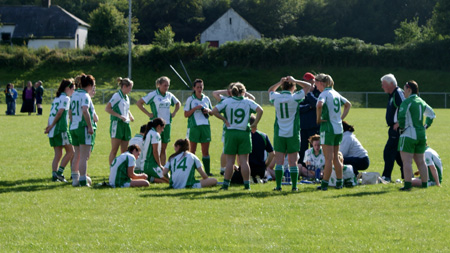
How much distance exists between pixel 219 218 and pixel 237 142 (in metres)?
2.49

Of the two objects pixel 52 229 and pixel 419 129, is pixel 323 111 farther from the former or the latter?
pixel 52 229

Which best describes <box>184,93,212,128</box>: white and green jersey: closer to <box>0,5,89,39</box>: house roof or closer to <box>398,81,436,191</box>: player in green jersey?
<box>398,81,436,191</box>: player in green jersey

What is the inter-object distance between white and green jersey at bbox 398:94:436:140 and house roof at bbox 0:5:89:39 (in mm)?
64510

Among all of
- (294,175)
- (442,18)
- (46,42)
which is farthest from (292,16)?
(294,175)

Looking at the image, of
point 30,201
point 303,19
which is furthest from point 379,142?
point 303,19

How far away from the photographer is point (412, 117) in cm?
1012

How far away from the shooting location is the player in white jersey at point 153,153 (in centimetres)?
1107

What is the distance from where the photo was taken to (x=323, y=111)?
10.1m

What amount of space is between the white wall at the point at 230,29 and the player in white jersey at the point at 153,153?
6490 centimetres

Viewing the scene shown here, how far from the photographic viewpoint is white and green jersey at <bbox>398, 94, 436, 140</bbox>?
33.1 feet

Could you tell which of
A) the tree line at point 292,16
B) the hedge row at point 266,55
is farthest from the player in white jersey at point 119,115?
the tree line at point 292,16

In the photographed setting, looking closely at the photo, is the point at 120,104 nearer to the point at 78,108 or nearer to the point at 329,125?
the point at 78,108

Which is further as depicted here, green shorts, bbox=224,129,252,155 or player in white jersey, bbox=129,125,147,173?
player in white jersey, bbox=129,125,147,173

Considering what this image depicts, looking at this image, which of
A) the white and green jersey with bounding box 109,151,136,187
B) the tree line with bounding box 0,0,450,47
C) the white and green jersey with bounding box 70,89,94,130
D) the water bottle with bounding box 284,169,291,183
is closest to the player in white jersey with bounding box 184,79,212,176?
the water bottle with bounding box 284,169,291,183
